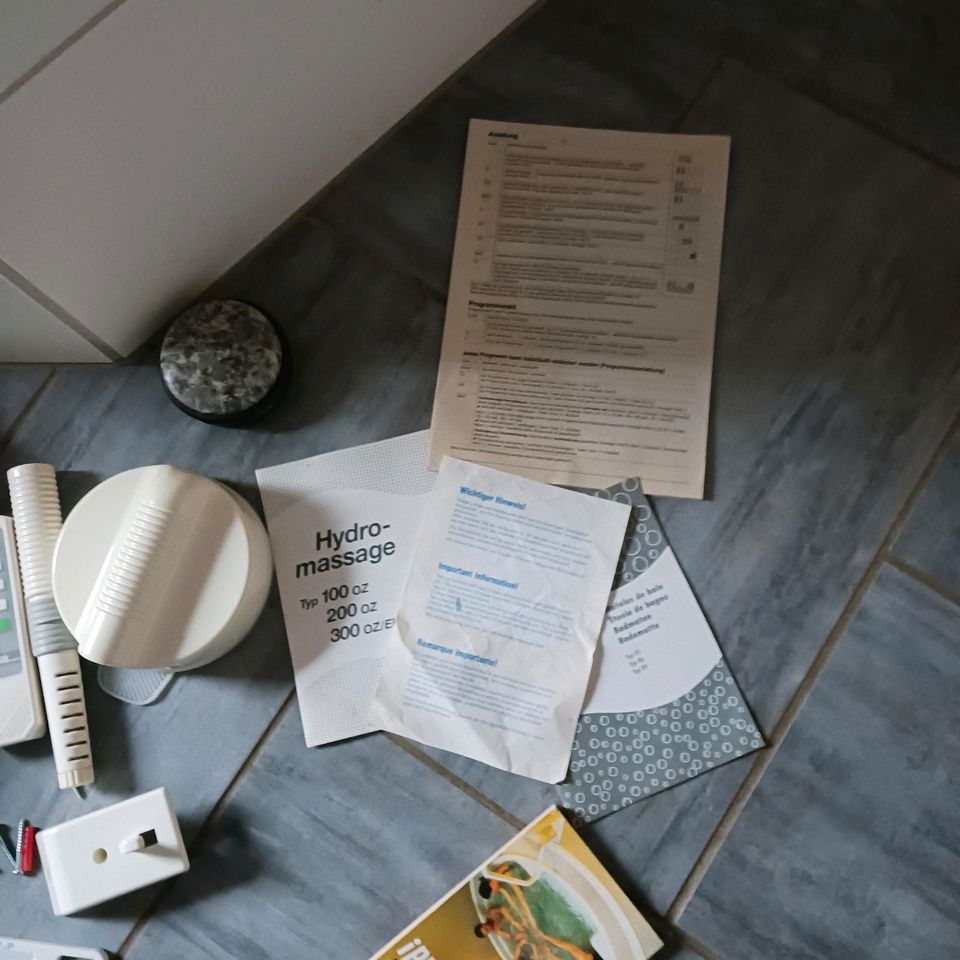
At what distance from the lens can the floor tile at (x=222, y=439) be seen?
2.53 feet

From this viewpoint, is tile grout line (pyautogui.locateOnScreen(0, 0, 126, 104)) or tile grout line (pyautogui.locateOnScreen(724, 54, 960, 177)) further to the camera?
tile grout line (pyautogui.locateOnScreen(724, 54, 960, 177))

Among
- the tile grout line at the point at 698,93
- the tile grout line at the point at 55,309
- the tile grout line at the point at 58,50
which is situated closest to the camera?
the tile grout line at the point at 58,50

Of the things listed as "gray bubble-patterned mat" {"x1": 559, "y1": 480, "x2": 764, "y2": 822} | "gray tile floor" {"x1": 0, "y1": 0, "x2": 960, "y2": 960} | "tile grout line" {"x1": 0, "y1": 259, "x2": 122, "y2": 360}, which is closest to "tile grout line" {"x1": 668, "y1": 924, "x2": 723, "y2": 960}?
"gray tile floor" {"x1": 0, "y1": 0, "x2": 960, "y2": 960}

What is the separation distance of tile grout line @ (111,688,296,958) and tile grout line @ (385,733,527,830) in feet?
0.31

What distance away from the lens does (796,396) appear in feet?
2.69

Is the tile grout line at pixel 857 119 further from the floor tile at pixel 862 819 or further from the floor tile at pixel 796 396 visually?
the floor tile at pixel 862 819

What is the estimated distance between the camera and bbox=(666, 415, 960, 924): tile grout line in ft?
2.46

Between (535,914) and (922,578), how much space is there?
1.39 feet

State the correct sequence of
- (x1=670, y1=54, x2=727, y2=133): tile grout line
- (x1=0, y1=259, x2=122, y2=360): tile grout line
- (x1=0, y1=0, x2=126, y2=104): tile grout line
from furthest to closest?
(x1=670, y1=54, x2=727, y2=133): tile grout line
(x1=0, y1=259, x2=122, y2=360): tile grout line
(x1=0, y1=0, x2=126, y2=104): tile grout line

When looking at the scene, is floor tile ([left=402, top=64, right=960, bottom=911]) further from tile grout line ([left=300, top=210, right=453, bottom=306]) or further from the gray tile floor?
tile grout line ([left=300, top=210, right=453, bottom=306])

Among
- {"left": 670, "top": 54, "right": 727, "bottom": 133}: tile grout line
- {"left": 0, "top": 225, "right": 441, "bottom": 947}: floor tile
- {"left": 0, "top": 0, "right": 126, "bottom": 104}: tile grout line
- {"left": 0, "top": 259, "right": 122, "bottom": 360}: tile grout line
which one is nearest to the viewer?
{"left": 0, "top": 0, "right": 126, "bottom": 104}: tile grout line

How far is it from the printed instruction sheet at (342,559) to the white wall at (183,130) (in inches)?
8.4

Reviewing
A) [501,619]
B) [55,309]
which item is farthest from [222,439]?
[501,619]

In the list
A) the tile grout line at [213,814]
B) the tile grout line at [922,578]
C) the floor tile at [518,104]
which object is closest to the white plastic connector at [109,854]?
the tile grout line at [213,814]
